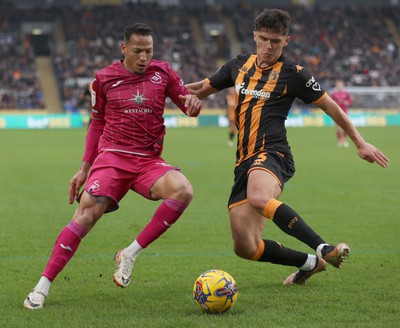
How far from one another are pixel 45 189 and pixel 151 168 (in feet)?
25.9

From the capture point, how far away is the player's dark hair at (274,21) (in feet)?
19.4

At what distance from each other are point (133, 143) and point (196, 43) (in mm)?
44816

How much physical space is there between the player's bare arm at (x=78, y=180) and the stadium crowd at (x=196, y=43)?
3684 cm

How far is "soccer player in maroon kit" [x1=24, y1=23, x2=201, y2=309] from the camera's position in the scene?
5805 millimetres

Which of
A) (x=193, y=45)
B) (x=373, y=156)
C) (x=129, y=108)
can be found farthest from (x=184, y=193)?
(x=193, y=45)

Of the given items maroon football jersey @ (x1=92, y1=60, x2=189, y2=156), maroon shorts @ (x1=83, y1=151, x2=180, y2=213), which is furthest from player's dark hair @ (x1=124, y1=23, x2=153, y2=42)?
maroon shorts @ (x1=83, y1=151, x2=180, y2=213)

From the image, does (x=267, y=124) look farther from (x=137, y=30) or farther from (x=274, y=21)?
(x=137, y=30)

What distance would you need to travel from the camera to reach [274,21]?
5898 mm

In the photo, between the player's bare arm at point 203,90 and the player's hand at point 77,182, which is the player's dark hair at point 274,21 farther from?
the player's hand at point 77,182

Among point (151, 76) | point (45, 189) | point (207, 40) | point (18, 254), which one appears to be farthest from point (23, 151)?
point (207, 40)

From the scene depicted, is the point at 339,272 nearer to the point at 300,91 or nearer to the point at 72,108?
the point at 300,91

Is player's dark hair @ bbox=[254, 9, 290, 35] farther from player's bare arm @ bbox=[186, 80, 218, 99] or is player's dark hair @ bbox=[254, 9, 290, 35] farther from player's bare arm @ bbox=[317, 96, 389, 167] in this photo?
player's bare arm @ bbox=[186, 80, 218, 99]

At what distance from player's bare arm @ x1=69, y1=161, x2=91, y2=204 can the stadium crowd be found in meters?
36.8

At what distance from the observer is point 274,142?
608 centimetres
